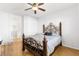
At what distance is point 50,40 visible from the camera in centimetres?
145

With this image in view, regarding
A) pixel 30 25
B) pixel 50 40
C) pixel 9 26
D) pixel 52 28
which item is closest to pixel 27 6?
pixel 30 25

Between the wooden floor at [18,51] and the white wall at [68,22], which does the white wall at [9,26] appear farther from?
the white wall at [68,22]

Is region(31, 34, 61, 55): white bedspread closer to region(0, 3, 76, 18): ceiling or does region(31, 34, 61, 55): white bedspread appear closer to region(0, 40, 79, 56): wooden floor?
region(0, 40, 79, 56): wooden floor

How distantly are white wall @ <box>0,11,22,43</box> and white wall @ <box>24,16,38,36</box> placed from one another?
0.12m

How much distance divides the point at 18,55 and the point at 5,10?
78cm

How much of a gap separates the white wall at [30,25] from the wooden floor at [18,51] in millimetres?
249

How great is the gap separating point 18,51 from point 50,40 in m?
0.59

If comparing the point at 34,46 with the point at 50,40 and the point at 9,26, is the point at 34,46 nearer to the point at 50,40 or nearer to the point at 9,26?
the point at 50,40

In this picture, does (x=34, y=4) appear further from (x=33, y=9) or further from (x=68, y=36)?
(x=68, y=36)

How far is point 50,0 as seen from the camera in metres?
1.44

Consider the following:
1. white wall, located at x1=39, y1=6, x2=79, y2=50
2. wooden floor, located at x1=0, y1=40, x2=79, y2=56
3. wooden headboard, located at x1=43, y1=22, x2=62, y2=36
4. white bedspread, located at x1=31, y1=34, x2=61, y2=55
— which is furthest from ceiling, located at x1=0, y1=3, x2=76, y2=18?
wooden floor, located at x1=0, y1=40, x2=79, y2=56

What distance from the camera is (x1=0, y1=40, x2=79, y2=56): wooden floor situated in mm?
1407

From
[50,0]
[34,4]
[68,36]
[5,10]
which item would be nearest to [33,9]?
[34,4]

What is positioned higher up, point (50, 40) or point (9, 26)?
point (9, 26)
